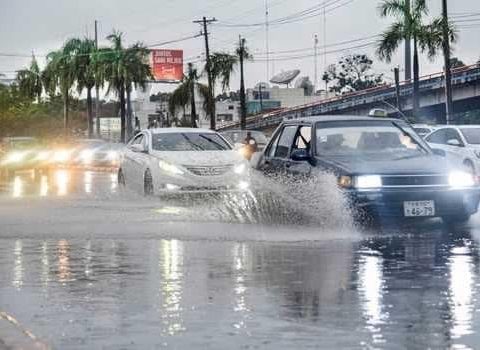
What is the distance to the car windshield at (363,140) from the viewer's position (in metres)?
15.3

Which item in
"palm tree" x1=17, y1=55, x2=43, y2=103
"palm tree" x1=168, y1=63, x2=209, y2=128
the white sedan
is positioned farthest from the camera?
"palm tree" x1=17, y1=55, x2=43, y2=103

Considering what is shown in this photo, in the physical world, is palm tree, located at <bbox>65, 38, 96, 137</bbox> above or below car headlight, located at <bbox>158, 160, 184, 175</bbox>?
above

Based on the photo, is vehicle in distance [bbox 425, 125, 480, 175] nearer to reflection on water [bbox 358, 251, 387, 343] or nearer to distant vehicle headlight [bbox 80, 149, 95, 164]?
reflection on water [bbox 358, 251, 387, 343]

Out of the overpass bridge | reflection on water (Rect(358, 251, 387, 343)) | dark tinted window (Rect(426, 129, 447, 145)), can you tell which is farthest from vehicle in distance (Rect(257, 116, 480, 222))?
the overpass bridge

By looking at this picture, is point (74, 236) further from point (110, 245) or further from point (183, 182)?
point (183, 182)

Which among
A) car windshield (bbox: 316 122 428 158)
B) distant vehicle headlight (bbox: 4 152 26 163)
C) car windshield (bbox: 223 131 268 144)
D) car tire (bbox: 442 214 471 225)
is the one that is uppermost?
car windshield (bbox: 223 131 268 144)

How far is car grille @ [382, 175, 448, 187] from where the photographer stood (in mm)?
14125

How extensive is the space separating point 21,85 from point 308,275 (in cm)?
9905

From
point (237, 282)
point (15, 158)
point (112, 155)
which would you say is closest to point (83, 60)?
point (112, 155)

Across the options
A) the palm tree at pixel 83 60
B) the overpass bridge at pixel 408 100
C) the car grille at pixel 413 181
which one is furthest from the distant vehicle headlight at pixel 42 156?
the palm tree at pixel 83 60

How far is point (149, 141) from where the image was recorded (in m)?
22.1

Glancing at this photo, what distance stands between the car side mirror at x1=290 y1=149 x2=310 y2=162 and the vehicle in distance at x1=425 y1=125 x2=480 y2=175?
8.89 m

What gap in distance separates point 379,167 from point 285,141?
2.48 m

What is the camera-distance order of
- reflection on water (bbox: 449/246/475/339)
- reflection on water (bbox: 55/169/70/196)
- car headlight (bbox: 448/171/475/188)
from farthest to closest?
reflection on water (bbox: 55/169/70/196) < car headlight (bbox: 448/171/475/188) < reflection on water (bbox: 449/246/475/339)
